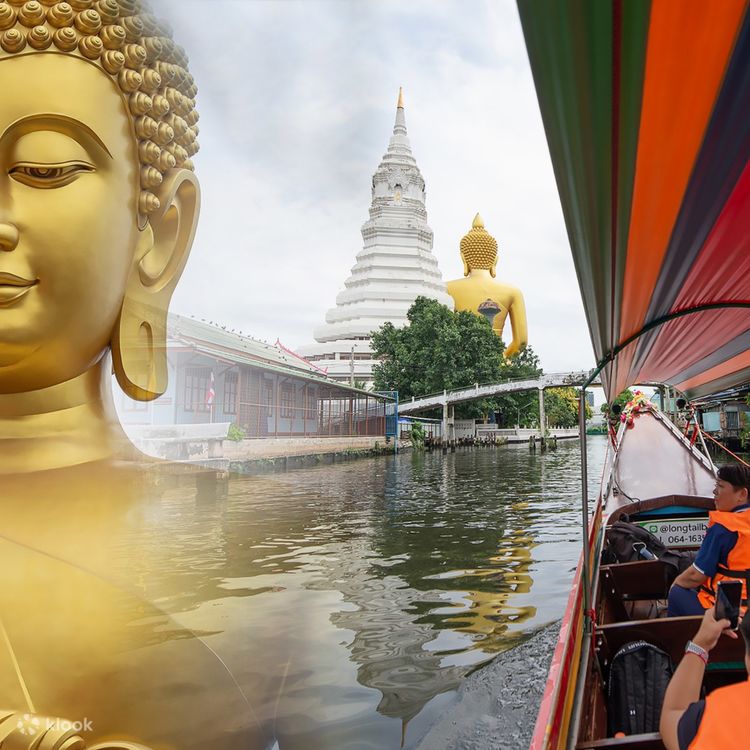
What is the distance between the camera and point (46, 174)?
1440mm

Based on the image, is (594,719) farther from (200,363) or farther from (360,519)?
(200,363)

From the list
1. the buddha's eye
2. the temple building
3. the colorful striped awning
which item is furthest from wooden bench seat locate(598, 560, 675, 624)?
the temple building

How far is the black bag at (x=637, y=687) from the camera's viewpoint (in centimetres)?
221

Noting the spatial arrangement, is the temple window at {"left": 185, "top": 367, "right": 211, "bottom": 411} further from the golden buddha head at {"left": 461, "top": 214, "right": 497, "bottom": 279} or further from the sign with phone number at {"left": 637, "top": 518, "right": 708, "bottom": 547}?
the golden buddha head at {"left": 461, "top": 214, "right": 497, "bottom": 279}

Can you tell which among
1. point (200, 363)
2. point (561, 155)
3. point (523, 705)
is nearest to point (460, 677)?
point (523, 705)

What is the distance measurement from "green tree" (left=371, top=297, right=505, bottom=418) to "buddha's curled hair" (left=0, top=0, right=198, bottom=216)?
28966mm

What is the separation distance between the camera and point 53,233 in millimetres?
1452

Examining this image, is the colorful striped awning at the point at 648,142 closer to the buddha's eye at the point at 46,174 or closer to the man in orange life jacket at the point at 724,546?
the man in orange life jacket at the point at 724,546

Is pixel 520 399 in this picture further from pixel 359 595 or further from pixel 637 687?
pixel 637 687

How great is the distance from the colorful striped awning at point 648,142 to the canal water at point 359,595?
1.77 m

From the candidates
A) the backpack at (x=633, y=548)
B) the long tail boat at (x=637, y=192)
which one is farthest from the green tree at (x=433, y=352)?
the long tail boat at (x=637, y=192)

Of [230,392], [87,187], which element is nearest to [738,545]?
[87,187]

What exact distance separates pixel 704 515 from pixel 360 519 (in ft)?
19.3

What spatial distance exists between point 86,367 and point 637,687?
2.40 meters
